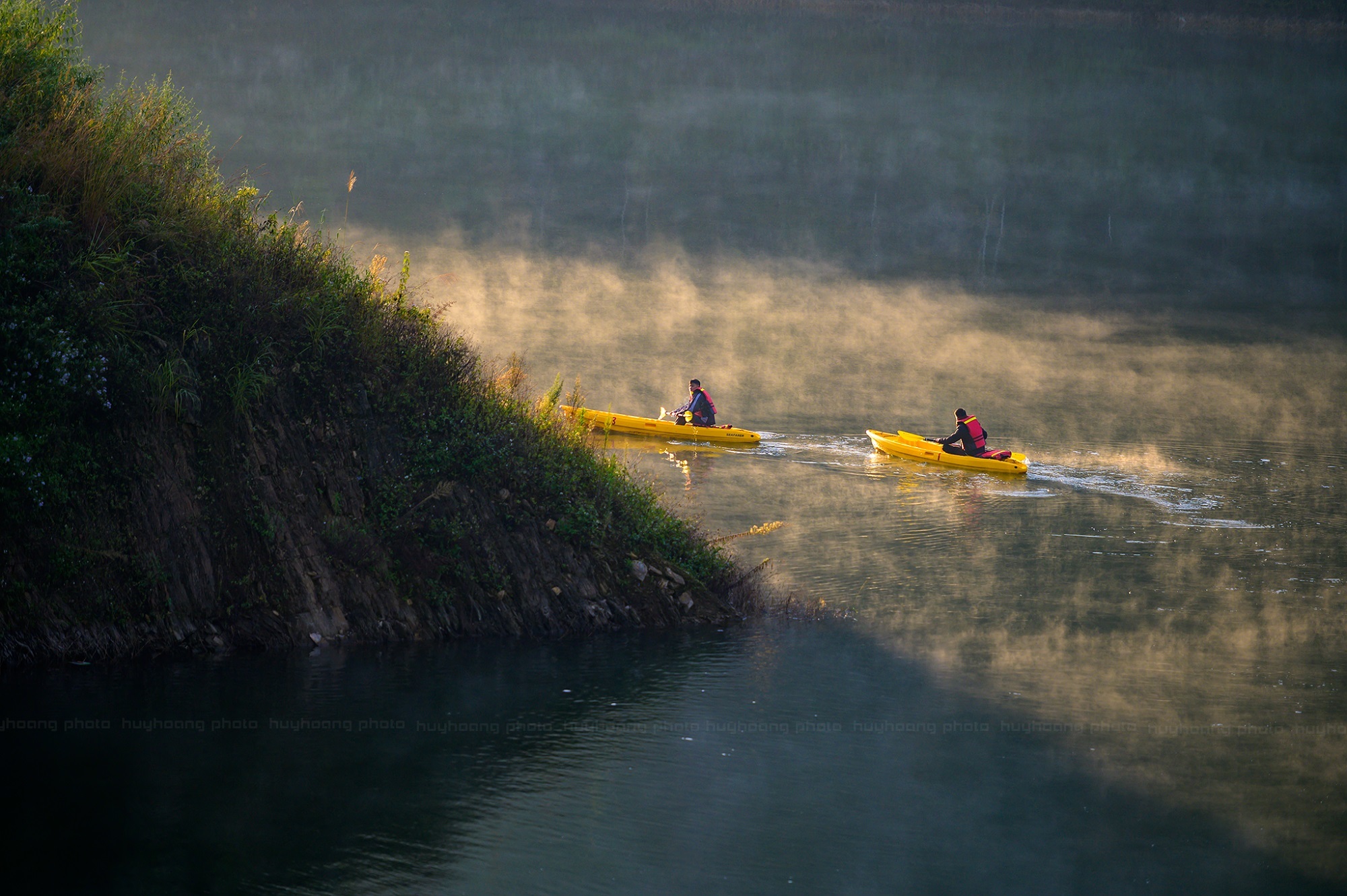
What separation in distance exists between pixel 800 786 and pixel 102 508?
5225 millimetres

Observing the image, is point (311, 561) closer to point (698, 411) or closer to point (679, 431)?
point (679, 431)

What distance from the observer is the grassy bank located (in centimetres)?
911

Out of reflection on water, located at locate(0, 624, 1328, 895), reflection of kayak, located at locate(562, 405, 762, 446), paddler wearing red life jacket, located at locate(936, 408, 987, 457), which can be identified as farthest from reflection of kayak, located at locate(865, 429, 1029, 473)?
reflection on water, located at locate(0, 624, 1328, 895)

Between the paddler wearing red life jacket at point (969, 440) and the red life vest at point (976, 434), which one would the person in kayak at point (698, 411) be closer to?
the paddler wearing red life jacket at point (969, 440)

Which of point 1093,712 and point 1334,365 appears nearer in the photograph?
point 1093,712

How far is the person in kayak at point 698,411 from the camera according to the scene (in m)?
23.9

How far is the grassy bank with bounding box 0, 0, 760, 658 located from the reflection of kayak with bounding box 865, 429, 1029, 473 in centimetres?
1117

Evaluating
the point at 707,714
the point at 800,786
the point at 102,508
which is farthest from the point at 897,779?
the point at 102,508

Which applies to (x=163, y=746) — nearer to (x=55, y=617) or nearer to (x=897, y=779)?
(x=55, y=617)

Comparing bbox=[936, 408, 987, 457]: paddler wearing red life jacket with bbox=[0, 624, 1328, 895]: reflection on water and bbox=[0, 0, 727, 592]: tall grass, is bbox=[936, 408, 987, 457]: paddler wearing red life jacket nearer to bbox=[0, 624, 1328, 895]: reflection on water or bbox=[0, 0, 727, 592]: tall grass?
bbox=[0, 0, 727, 592]: tall grass

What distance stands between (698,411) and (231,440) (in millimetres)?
14516

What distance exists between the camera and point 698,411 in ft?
78.7

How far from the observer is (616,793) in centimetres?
847

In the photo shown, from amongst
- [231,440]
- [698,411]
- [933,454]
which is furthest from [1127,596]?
[698,411]
